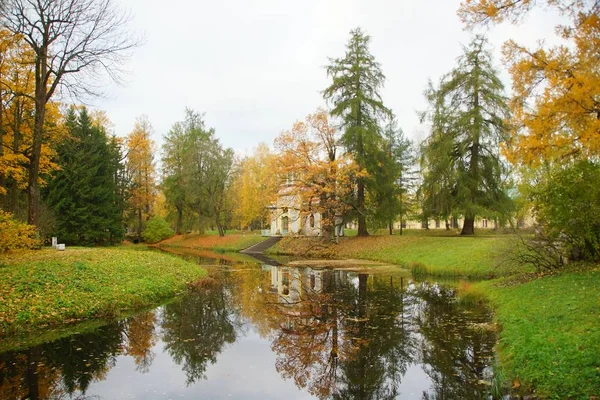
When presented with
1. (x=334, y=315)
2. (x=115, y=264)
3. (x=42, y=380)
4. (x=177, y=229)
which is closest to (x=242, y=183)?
(x=177, y=229)

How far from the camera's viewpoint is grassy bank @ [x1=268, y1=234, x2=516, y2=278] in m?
17.9

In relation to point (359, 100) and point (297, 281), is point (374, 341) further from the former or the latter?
point (359, 100)

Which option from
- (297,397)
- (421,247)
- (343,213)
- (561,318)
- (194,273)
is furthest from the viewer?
(343,213)

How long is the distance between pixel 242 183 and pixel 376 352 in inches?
1898

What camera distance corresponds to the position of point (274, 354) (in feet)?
27.0

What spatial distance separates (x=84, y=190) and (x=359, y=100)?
22.4 meters

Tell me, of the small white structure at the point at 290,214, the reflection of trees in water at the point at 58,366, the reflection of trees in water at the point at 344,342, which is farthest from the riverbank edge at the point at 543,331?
the small white structure at the point at 290,214

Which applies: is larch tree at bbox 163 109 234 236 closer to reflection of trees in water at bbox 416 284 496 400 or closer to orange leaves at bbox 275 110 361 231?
orange leaves at bbox 275 110 361 231

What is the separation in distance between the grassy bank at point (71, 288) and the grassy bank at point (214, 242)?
2233 cm

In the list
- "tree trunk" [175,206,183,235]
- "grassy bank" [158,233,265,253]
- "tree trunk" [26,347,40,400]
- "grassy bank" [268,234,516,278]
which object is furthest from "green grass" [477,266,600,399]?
"tree trunk" [175,206,183,235]

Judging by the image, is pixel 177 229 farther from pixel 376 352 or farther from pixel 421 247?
pixel 376 352

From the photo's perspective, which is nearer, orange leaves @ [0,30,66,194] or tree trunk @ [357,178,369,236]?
orange leaves @ [0,30,66,194]

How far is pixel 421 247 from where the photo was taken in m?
25.2

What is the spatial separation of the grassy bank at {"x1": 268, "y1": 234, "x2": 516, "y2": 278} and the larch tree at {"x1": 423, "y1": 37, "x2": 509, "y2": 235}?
283cm
